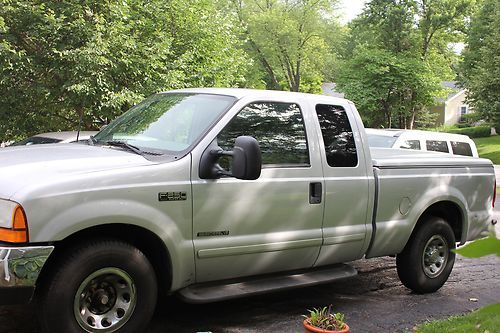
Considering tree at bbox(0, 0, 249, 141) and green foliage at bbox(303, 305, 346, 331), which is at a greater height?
tree at bbox(0, 0, 249, 141)

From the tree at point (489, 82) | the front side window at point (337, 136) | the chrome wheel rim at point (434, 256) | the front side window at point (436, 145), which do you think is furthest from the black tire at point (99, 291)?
the tree at point (489, 82)

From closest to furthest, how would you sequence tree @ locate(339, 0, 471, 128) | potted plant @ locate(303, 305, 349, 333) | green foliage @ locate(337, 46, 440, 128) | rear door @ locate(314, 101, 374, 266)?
potted plant @ locate(303, 305, 349, 333) → rear door @ locate(314, 101, 374, 266) → green foliage @ locate(337, 46, 440, 128) → tree @ locate(339, 0, 471, 128)

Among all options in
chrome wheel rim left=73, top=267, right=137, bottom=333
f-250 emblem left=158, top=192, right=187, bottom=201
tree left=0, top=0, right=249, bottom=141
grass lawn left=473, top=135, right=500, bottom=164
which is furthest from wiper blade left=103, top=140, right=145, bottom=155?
grass lawn left=473, top=135, right=500, bottom=164

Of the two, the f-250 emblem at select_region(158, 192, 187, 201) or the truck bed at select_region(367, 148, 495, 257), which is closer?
the f-250 emblem at select_region(158, 192, 187, 201)

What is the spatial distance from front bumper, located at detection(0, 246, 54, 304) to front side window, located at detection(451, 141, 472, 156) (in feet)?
35.4

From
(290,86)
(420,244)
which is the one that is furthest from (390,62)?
(420,244)

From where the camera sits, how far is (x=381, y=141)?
11180 mm

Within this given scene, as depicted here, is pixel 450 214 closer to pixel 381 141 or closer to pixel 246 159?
pixel 246 159

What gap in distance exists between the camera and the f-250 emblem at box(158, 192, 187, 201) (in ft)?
12.9

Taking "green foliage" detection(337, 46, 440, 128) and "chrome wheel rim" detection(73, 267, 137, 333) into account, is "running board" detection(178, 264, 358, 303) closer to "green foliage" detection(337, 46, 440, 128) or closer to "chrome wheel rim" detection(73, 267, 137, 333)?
"chrome wheel rim" detection(73, 267, 137, 333)

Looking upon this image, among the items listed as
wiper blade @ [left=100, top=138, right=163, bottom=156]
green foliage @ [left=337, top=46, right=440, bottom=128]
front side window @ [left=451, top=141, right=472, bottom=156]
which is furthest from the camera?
green foliage @ [left=337, top=46, right=440, bottom=128]

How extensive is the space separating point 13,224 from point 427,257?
4.22 metres

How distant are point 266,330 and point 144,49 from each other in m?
9.40

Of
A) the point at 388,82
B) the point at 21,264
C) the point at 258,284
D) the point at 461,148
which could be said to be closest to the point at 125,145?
the point at 21,264
